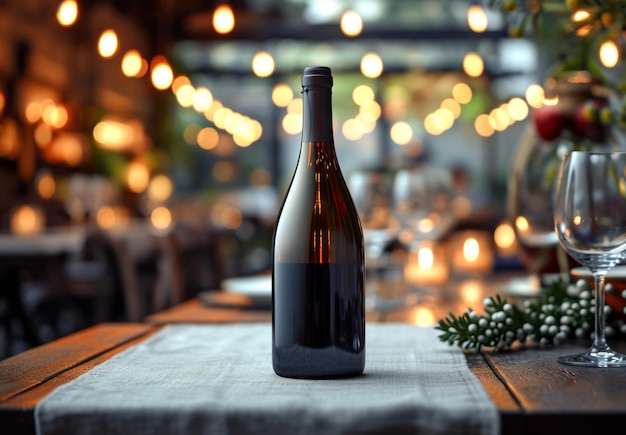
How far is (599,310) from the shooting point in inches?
34.8

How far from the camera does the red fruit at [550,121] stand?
147 centimetres

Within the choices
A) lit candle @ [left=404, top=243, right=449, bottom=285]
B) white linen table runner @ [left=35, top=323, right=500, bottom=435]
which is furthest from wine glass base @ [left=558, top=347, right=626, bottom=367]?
lit candle @ [left=404, top=243, right=449, bottom=285]

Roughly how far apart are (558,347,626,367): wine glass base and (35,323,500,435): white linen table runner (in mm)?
111

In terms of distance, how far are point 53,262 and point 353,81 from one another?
9.32m

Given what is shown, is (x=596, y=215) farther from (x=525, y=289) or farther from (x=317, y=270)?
(x=525, y=289)

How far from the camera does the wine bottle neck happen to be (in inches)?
32.7

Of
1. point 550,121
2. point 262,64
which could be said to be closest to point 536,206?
point 550,121

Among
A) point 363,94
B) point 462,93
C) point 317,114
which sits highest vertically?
point 462,93

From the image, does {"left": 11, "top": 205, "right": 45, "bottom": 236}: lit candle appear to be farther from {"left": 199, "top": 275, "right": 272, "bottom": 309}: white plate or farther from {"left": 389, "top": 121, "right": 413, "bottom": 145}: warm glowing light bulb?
{"left": 389, "top": 121, "right": 413, "bottom": 145}: warm glowing light bulb

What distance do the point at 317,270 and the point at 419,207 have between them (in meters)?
1.15

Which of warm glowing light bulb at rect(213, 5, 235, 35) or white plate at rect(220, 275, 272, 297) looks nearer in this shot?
white plate at rect(220, 275, 272, 297)

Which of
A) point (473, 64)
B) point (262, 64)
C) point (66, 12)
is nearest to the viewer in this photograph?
point (66, 12)

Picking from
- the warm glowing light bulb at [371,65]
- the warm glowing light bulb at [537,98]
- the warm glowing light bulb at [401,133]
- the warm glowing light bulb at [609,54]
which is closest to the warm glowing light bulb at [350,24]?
the warm glowing light bulb at [371,65]

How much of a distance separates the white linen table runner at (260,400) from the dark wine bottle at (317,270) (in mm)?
26
